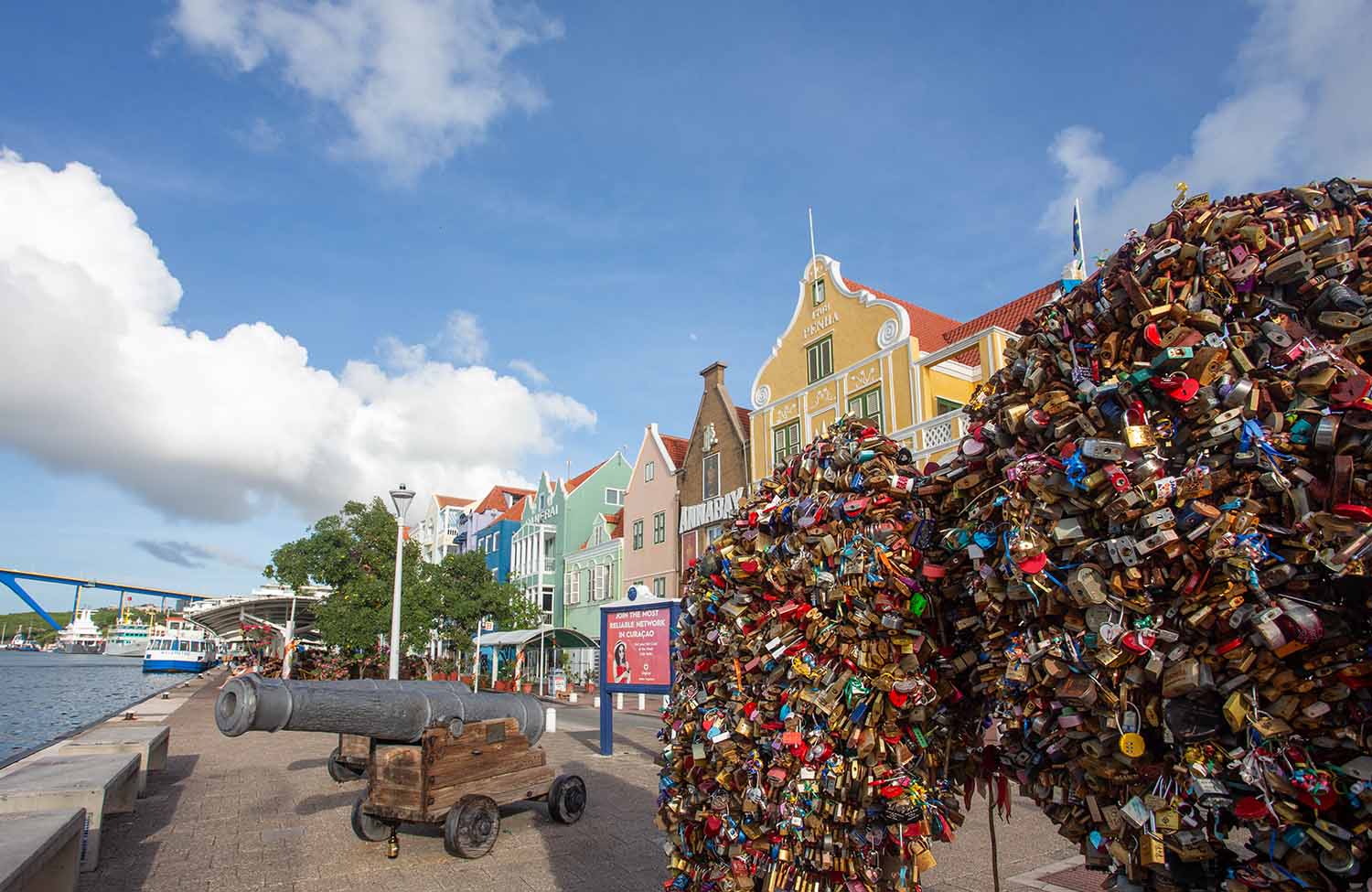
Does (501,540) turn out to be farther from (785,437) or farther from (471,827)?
(471,827)

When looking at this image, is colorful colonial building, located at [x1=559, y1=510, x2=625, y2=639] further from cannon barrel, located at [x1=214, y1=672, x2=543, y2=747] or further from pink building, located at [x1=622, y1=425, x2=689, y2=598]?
cannon barrel, located at [x1=214, y1=672, x2=543, y2=747]

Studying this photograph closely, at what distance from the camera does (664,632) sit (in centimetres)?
1310

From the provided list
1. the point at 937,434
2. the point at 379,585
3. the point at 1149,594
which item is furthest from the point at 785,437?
the point at 1149,594

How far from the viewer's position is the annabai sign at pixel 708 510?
26562mm

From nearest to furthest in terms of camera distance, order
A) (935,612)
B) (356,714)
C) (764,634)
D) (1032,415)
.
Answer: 1. (1032,415)
2. (935,612)
3. (764,634)
4. (356,714)

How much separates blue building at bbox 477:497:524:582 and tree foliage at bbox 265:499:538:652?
40.5ft

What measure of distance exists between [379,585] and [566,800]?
21.4 m

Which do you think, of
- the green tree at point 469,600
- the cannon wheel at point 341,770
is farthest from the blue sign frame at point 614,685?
the green tree at point 469,600

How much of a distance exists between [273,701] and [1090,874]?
7.18m

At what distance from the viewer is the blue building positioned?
158 ft

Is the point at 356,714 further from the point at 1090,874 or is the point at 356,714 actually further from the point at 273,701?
the point at 1090,874

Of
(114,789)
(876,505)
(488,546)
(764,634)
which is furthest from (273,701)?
(488,546)

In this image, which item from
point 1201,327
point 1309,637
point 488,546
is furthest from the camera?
point 488,546

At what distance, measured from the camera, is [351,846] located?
314 inches
